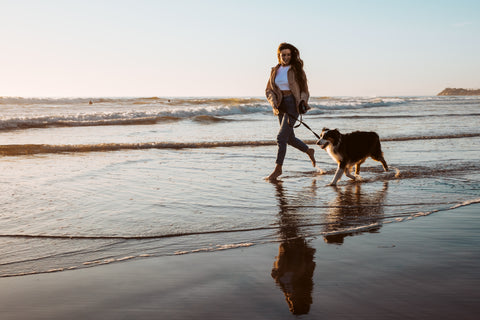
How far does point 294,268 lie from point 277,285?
1.15ft

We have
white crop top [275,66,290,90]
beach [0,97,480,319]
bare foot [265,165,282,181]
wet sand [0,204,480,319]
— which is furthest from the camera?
white crop top [275,66,290,90]

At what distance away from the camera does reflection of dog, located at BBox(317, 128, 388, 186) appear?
6.82 m

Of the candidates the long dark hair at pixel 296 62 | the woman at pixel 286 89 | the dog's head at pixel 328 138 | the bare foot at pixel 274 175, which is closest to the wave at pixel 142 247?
the dog's head at pixel 328 138

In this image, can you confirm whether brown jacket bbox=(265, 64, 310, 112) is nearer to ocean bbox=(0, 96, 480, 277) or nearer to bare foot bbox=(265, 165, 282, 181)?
bare foot bbox=(265, 165, 282, 181)

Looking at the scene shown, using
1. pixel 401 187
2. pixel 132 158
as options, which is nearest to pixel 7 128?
pixel 132 158

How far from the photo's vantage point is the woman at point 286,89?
6977 mm

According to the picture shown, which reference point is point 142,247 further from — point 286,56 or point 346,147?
point 286,56

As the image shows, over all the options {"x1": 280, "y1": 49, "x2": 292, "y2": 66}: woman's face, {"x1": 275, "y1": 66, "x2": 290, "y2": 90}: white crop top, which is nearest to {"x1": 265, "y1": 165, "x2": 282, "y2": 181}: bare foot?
{"x1": 275, "y1": 66, "x2": 290, "y2": 90}: white crop top

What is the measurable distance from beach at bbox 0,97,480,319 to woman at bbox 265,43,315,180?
0.72 m

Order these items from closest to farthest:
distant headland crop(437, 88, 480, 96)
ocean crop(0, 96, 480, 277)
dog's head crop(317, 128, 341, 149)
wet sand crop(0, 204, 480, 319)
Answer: wet sand crop(0, 204, 480, 319) < ocean crop(0, 96, 480, 277) < dog's head crop(317, 128, 341, 149) < distant headland crop(437, 88, 480, 96)

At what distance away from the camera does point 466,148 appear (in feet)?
33.9

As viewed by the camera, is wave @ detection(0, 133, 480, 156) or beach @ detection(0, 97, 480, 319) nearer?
beach @ detection(0, 97, 480, 319)

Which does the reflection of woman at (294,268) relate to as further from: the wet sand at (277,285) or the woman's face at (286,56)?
the woman's face at (286,56)

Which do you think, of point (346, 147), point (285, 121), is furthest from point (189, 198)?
point (346, 147)
